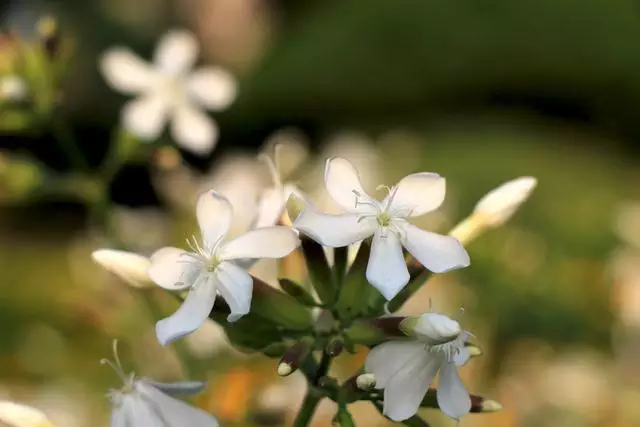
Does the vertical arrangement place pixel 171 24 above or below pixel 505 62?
above

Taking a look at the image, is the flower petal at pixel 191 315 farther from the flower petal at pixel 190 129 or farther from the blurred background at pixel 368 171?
the flower petal at pixel 190 129

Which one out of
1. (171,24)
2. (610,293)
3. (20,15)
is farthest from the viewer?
(171,24)

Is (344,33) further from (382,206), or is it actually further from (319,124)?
(382,206)

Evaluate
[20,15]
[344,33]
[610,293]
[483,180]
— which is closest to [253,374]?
[610,293]

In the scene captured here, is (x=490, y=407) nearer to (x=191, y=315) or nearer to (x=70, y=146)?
(x=191, y=315)

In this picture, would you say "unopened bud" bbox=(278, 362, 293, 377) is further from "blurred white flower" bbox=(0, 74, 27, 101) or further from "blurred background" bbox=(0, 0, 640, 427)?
"blurred white flower" bbox=(0, 74, 27, 101)

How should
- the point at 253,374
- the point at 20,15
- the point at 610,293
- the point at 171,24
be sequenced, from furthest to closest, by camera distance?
the point at 171,24 < the point at 20,15 < the point at 610,293 < the point at 253,374
